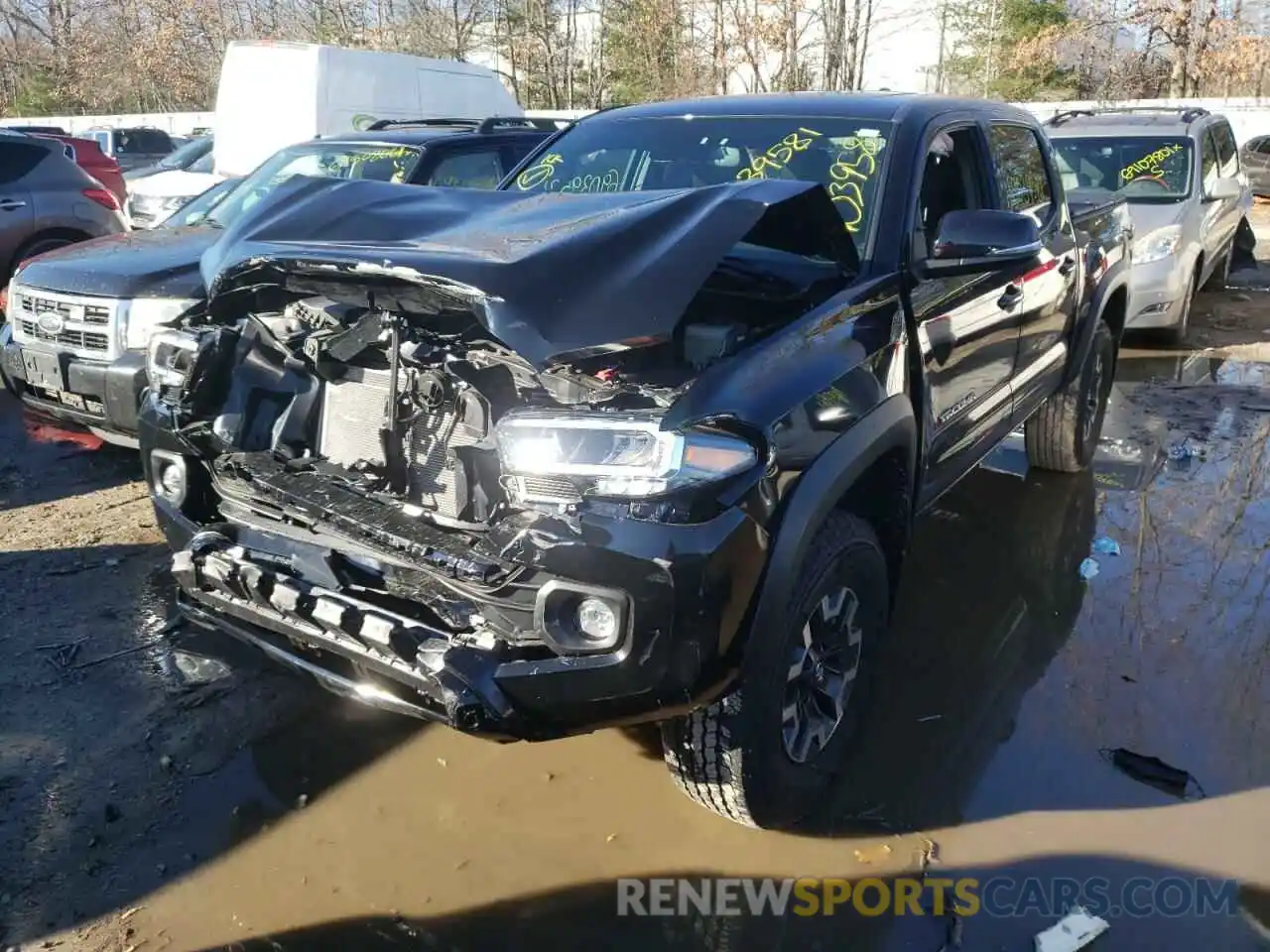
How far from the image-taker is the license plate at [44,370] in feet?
16.8

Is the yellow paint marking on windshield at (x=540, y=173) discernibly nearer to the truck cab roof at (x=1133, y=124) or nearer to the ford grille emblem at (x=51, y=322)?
the ford grille emblem at (x=51, y=322)

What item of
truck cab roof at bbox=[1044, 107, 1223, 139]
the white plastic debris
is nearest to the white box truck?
truck cab roof at bbox=[1044, 107, 1223, 139]

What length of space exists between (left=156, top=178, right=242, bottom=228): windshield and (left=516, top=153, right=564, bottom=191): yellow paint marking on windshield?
3419 millimetres

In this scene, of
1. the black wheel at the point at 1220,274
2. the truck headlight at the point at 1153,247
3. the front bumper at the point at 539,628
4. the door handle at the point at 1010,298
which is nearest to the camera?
the front bumper at the point at 539,628

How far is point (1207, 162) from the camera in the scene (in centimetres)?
928

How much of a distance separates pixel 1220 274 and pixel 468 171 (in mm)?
8711

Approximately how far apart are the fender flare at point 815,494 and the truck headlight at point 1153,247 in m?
6.31

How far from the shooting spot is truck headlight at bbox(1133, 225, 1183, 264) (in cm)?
818

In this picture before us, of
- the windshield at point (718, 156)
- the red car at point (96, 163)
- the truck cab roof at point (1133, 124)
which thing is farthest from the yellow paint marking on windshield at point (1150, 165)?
the red car at point (96, 163)

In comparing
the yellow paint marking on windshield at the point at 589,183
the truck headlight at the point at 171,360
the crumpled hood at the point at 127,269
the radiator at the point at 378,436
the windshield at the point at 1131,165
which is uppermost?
the windshield at the point at 1131,165

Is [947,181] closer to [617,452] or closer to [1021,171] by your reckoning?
[1021,171]

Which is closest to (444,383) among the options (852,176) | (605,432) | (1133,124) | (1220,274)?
(605,432)

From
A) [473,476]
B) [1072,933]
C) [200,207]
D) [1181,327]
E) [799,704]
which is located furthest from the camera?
[1181,327]

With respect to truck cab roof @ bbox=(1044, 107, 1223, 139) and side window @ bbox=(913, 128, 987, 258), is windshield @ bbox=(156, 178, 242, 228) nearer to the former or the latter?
side window @ bbox=(913, 128, 987, 258)
